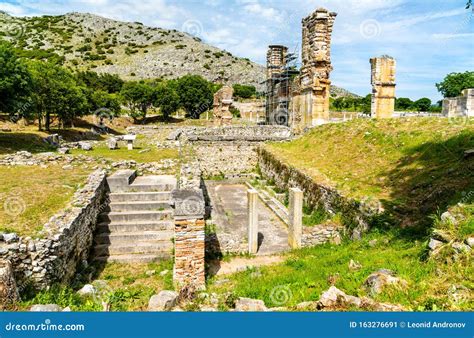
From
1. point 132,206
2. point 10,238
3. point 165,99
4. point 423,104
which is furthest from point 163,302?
point 423,104

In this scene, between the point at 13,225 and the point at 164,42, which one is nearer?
the point at 13,225

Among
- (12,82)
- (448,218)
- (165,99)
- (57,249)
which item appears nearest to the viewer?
(448,218)

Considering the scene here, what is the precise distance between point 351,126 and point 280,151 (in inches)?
163

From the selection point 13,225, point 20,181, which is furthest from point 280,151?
point 13,225

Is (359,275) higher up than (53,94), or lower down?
lower down

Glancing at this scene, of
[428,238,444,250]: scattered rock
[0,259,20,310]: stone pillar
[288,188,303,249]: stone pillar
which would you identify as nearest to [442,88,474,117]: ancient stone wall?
[288,188,303,249]: stone pillar

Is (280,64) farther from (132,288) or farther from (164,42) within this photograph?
(164,42)

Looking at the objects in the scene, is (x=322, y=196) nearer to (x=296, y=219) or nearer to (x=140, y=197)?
(x=296, y=219)

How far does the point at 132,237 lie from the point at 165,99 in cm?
3843

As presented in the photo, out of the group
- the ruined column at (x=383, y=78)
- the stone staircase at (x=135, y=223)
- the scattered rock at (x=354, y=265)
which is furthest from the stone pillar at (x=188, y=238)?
the ruined column at (x=383, y=78)

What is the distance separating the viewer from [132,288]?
24.7 feet

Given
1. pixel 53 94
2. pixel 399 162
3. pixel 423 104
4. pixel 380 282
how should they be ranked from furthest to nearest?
pixel 423 104 → pixel 53 94 → pixel 399 162 → pixel 380 282

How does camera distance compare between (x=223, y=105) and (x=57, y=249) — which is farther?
(x=223, y=105)

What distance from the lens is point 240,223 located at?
1207 cm
